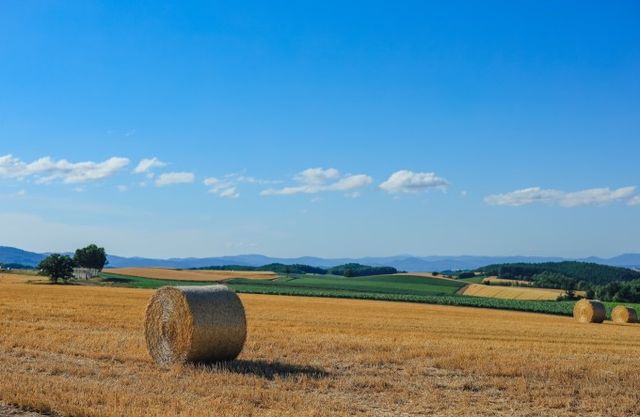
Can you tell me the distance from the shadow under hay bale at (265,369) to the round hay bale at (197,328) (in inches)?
13.6

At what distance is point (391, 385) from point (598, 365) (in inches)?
232

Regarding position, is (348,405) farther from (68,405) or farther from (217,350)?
(217,350)

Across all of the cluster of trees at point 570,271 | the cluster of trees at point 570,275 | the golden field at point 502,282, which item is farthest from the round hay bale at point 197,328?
the cluster of trees at point 570,271

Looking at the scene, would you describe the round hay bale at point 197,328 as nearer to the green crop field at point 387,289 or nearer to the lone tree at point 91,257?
the green crop field at point 387,289

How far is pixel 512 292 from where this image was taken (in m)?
75.6

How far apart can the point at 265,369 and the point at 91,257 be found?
3136 inches

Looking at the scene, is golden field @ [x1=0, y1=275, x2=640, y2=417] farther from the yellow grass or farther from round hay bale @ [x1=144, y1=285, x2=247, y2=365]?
the yellow grass

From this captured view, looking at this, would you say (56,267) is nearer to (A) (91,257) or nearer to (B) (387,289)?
(A) (91,257)

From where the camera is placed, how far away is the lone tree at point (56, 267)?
7025 centimetres

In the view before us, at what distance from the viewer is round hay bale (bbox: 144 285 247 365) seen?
47.6ft

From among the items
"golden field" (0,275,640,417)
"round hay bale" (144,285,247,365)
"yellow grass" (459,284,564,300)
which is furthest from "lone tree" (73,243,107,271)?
"round hay bale" (144,285,247,365)

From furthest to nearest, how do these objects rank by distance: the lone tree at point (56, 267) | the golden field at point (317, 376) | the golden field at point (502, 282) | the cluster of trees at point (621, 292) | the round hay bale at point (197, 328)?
the golden field at point (502, 282) → the lone tree at point (56, 267) → the cluster of trees at point (621, 292) → the round hay bale at point (197, 328) → the golden field at point (317, 376)

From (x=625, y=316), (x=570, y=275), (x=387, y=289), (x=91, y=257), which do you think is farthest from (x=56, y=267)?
(x=570, y=275)

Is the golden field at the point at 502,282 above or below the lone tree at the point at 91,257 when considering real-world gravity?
below
